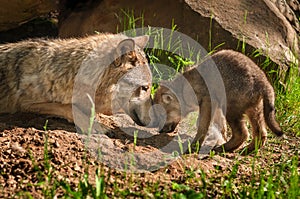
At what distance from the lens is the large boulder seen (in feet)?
21.4

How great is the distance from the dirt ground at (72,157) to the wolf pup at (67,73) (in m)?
0.21

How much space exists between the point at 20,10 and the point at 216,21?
2.79 m

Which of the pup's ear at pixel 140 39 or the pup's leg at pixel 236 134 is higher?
the pup's ear at pixel 140 39

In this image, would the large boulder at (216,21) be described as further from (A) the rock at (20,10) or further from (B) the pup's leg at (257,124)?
(B) the pup's leg at (257,124)

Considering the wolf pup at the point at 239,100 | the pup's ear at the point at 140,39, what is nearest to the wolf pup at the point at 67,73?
the pup's ear at the point at 140,39

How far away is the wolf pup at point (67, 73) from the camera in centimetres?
489

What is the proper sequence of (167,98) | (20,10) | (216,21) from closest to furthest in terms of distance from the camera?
1. (167,98)
2. (216,21)
3. (20,10)

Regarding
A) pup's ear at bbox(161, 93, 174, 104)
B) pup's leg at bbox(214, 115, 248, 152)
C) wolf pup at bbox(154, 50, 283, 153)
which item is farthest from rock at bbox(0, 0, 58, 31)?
pup's leg at bbox(214, 115, 248, 152)

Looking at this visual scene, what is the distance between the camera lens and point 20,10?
719 centimetres

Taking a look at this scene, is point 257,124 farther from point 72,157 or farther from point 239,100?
point 72,157

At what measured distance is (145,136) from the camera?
5.04m

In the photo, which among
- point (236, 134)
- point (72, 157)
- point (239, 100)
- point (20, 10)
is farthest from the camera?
point (20, 10)

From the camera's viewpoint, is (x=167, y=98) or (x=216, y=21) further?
(x=216, y=21)

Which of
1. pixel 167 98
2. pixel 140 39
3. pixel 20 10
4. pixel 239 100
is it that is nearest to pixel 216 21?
pixel 167 98
